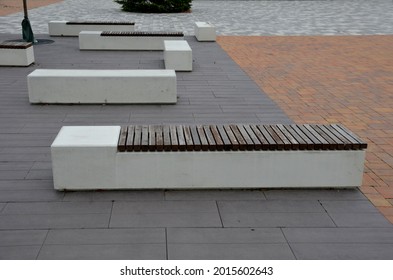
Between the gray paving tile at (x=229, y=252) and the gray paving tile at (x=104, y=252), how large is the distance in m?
0.13

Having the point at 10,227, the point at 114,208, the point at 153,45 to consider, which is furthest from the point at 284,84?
the point at 10,227

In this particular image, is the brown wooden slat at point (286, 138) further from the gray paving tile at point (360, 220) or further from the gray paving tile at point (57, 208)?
the gray paving tile at point (57, 208)

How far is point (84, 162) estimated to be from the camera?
4.70 m

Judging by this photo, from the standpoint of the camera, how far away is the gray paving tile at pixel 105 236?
3.92 m

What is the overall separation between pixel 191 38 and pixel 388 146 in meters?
11.7

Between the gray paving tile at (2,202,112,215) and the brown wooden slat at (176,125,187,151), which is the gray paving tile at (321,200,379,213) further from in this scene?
the gray paving tile at (2,202,112,215)

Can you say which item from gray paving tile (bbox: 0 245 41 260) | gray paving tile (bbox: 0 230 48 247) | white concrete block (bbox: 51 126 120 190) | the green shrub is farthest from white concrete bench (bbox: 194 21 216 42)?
gray paving tile (bbox: 0 245 41 260)

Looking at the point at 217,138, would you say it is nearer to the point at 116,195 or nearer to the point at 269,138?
the point at 269,138

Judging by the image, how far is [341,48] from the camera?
1491 cm

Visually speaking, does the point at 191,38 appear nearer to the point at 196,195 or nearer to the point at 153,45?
the point at 153,45

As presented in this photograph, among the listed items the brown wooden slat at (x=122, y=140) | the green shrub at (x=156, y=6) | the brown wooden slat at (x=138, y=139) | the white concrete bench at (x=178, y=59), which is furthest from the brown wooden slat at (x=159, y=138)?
the green shrub at (x=156, y=6)

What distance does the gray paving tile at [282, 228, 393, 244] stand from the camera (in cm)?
400

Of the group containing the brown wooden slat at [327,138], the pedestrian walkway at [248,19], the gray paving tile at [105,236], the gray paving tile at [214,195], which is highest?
the brown wooden slat at [327,138]
